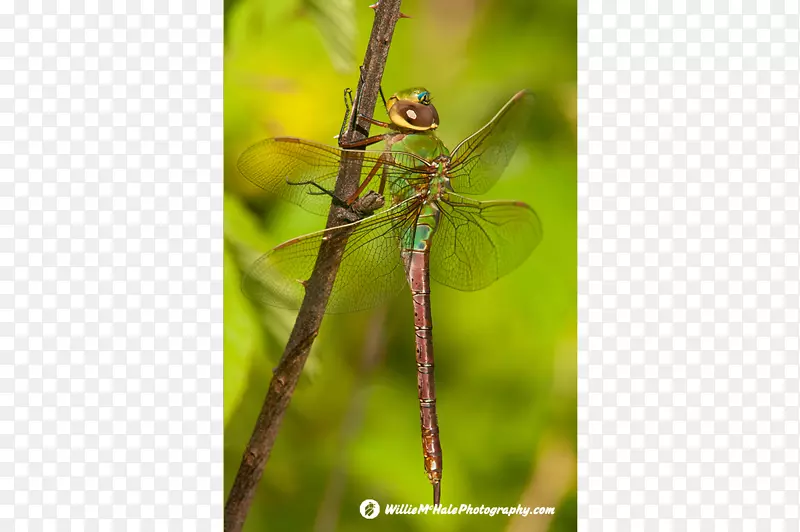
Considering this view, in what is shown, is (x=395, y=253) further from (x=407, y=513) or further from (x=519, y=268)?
(x=407, y=513)

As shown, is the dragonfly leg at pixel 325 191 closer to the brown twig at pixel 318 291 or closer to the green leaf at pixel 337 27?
the brown twig at pixel 318 291

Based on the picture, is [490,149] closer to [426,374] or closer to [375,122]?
[375,122]

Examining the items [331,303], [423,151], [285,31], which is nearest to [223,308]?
[331,303]

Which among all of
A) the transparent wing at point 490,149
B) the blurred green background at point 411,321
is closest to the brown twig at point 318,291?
the blurred green background at point 411,321

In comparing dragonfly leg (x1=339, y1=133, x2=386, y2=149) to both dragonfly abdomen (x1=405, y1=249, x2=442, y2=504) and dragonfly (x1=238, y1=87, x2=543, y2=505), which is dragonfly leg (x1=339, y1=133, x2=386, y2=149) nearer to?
dragonfly (x1=238, y1=87, x2=543, y2=505)

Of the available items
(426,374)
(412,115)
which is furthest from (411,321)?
(412,115)

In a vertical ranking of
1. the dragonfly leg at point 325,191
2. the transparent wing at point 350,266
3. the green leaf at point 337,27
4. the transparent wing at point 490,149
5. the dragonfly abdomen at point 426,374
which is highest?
the green leaf at point 337,27
